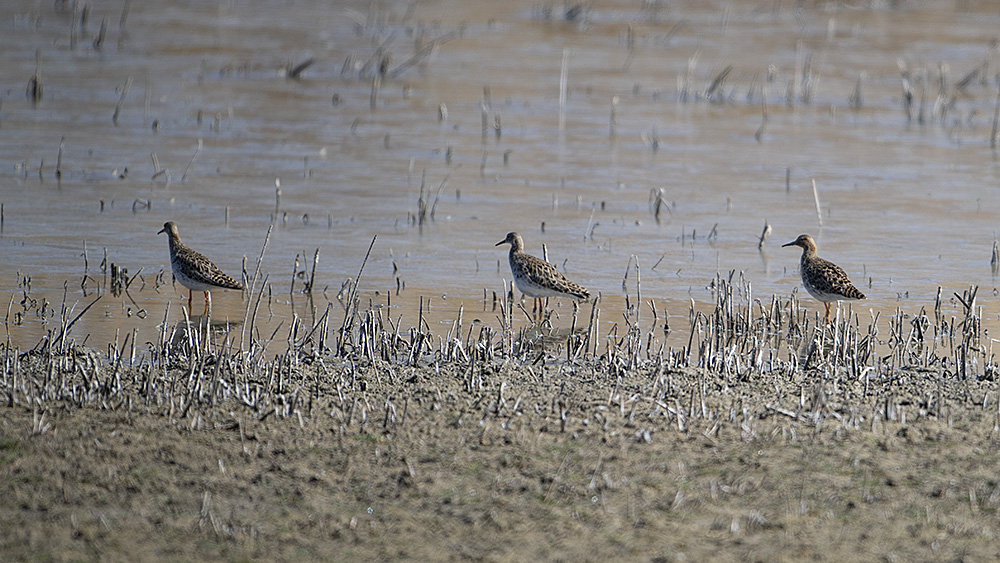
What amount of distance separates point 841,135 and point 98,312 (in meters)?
12.4

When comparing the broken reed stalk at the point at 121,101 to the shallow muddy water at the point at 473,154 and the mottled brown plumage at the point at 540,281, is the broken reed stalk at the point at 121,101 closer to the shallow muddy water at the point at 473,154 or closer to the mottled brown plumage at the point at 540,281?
the shallow muddy water at the point at 473,154

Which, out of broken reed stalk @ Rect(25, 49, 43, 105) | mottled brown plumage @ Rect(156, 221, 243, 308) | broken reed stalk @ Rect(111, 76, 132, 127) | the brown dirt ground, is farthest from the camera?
broken reed stalk @ Rect(25, 49, 43, 105)

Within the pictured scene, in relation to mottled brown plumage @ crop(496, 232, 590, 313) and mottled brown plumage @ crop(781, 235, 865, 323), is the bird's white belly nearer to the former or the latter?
mottled brown plumage @ crop(496, 232, 590, 313)

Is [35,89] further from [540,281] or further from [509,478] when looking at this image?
[509,478]

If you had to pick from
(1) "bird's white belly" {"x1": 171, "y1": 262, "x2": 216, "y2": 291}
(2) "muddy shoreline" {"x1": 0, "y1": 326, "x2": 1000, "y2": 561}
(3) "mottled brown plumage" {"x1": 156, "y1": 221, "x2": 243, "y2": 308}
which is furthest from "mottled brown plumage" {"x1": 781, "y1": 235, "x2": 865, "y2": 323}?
(1) "bird's white belly" {"x1": 171, "y1": 262, "x2": 216, "y2": 291}

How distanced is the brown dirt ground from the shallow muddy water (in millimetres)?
2758

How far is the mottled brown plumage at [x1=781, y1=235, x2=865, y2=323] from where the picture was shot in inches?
390

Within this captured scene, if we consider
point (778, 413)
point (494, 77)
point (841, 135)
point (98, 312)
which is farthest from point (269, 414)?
point (494, 77)

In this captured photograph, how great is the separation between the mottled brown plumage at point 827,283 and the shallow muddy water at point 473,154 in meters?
0.35

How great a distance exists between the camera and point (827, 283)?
10.0 meters

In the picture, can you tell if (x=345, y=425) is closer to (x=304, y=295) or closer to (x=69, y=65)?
(x=304, y=295)

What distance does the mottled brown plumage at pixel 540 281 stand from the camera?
10031mm

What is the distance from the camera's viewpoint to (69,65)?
72.5 ft

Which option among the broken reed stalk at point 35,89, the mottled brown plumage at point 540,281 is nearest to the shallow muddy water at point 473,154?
the mottled brown plumage at point 540,281
